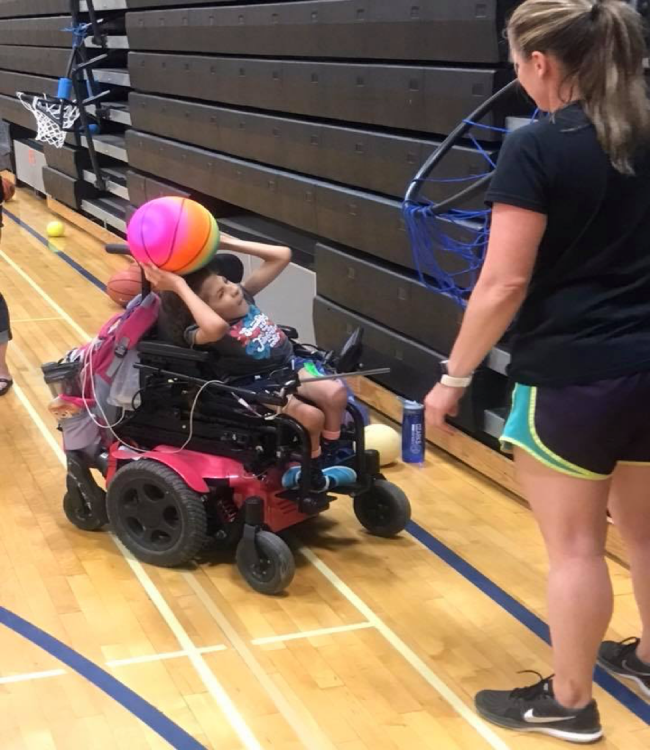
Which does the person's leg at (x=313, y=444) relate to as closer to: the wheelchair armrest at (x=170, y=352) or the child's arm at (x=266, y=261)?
the wheelchair armrest at (x=170, y=352)

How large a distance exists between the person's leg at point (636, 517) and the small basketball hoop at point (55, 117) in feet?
24.8

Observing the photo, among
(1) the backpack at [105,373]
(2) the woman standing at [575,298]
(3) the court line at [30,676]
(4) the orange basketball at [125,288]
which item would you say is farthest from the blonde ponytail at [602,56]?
(4) the orange basketball at [125,288]

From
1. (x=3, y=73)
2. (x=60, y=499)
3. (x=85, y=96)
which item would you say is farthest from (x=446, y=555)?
(x=3, y=73)

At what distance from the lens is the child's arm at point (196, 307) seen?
3.10 m

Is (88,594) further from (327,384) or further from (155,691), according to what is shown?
(327,384)

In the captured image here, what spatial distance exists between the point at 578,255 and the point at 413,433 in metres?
2.17

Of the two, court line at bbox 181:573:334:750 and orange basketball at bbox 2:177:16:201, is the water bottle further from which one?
orange basketball at bbox 2:177:16:201

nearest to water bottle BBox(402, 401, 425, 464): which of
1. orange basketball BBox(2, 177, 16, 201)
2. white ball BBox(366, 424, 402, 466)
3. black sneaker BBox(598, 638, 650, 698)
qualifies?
white ball BBox(366, 424, 402, 466)

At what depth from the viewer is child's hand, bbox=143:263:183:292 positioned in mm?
3164

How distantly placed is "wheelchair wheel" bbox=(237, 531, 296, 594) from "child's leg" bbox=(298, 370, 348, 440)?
1.26ft

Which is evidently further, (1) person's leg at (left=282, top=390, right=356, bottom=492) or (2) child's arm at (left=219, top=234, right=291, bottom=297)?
(2) child's arm at (left=219, top=234, right=291, bottom=297)

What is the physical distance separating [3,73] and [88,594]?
429 inches

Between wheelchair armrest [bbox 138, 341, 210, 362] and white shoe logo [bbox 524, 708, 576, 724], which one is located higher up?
wheelchair armrest [bbox 138, 341, 210, 362]

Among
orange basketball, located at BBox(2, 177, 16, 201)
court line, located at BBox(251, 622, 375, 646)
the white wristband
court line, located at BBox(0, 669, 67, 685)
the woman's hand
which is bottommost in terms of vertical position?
court line, located at BBox(251, 622, 375, 646)
